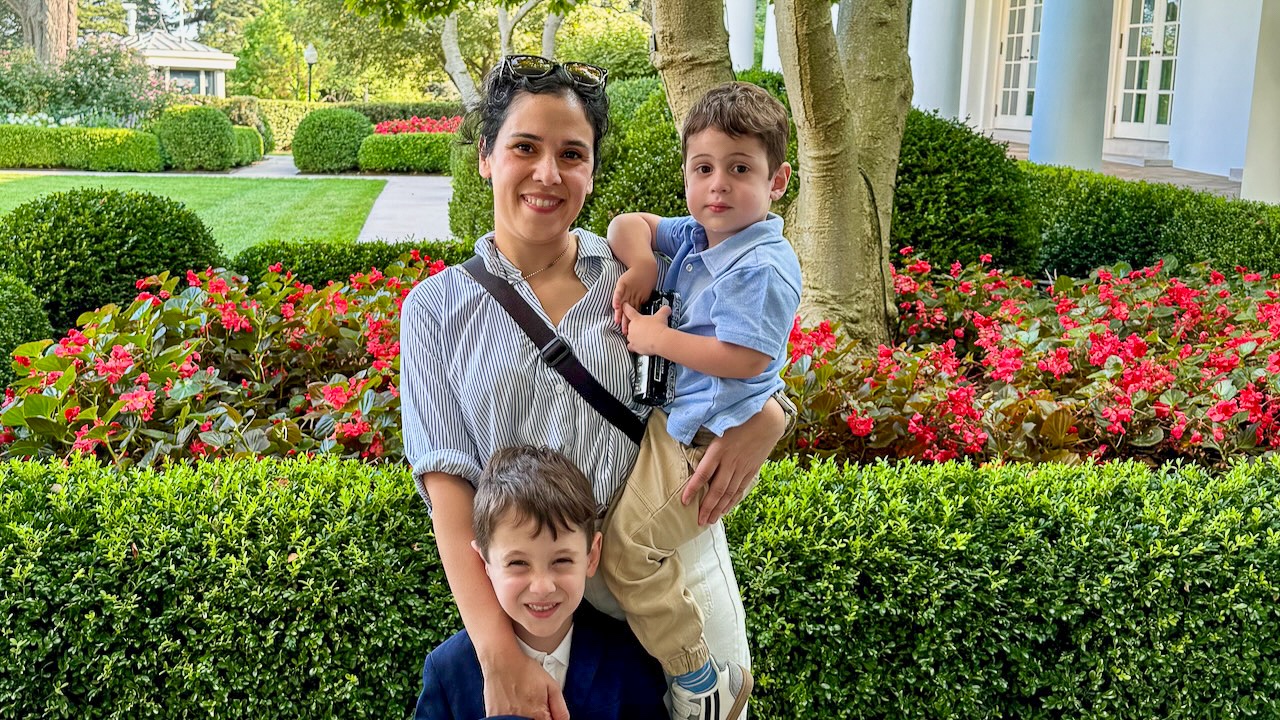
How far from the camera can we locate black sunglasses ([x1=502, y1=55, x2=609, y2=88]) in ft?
5.70

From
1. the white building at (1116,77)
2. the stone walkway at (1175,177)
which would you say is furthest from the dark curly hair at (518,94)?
the stone walkway at (1175,177)

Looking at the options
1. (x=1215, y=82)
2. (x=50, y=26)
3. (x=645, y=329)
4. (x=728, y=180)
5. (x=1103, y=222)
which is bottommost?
(x=1103, y=222)

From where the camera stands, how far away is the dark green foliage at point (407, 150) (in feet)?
66.0

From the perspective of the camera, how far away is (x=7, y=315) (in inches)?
211

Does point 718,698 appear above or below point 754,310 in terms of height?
below

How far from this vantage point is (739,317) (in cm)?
171

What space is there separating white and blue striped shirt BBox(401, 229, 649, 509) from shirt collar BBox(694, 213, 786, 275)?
8.2 inches

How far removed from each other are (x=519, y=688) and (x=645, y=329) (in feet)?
1.91

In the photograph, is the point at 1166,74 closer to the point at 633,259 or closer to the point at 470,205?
the point at 470,205

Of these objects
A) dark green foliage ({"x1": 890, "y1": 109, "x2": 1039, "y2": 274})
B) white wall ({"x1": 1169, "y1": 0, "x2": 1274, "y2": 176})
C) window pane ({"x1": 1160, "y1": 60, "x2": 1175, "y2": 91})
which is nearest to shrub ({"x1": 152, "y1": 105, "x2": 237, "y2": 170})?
window pane ({"x1": 1160, "y1": 60, "x2": 1175, "y2": 91})

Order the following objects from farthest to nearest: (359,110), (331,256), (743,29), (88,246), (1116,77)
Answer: (359,110)
(743,29)
(1116,77)
(331,256)
(88,246)

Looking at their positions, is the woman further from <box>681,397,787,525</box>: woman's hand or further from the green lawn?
the green lawn

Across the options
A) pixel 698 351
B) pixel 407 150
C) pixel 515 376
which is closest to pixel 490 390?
pixel 515 376

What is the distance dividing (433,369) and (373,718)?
4.12 ft
